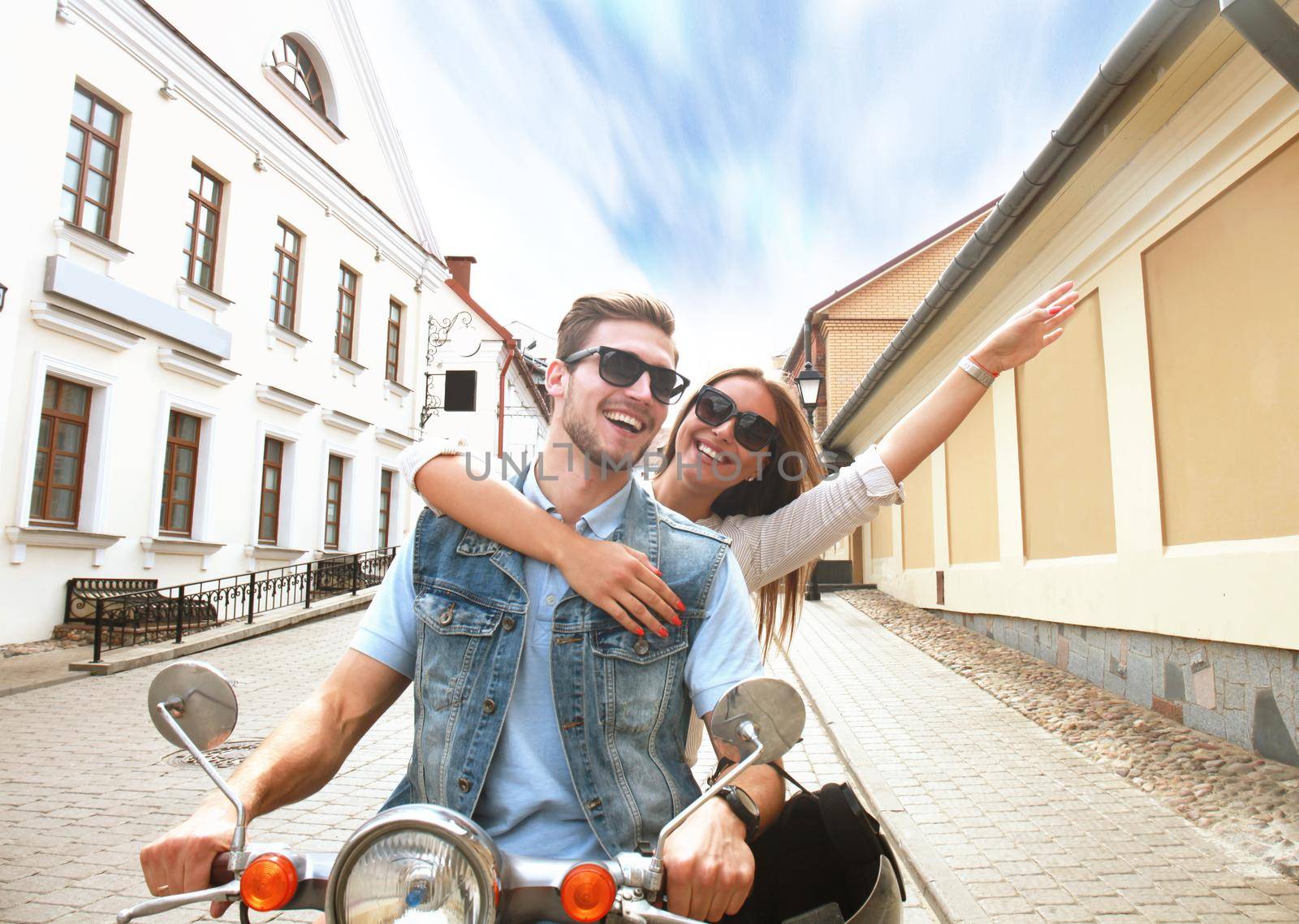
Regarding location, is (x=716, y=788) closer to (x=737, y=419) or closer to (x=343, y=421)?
(x=737, y=419)

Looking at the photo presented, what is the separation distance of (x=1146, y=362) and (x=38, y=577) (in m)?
12.5

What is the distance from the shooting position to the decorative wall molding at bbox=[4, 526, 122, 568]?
11438 mm

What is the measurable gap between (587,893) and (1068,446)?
8.80 m

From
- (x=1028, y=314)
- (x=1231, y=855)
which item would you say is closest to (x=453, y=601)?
(x=1028, y=314)

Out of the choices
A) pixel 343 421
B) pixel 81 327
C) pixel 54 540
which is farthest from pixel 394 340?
pixel 54 540

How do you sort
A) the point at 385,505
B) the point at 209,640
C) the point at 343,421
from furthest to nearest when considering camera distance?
the point at 385,505 → the point at 343,421 → the point at 209,640

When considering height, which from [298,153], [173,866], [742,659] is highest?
[298,153]

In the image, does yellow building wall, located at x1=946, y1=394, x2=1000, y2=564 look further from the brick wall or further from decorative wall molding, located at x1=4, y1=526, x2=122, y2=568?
the brick wall

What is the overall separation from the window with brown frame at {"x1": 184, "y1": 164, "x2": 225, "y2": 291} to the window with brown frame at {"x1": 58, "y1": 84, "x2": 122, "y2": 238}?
150 centimetres

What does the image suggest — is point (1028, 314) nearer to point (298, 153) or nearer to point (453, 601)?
point (453, 601)

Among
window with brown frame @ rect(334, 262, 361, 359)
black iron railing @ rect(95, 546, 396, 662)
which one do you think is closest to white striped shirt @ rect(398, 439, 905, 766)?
black iron railing @ rect(95, 546, 396, 662)

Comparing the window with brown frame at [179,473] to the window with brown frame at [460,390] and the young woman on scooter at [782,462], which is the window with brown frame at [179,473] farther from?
the young woman on scooter at [782,462]

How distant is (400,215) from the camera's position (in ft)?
74.9

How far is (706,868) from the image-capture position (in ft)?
4.65
